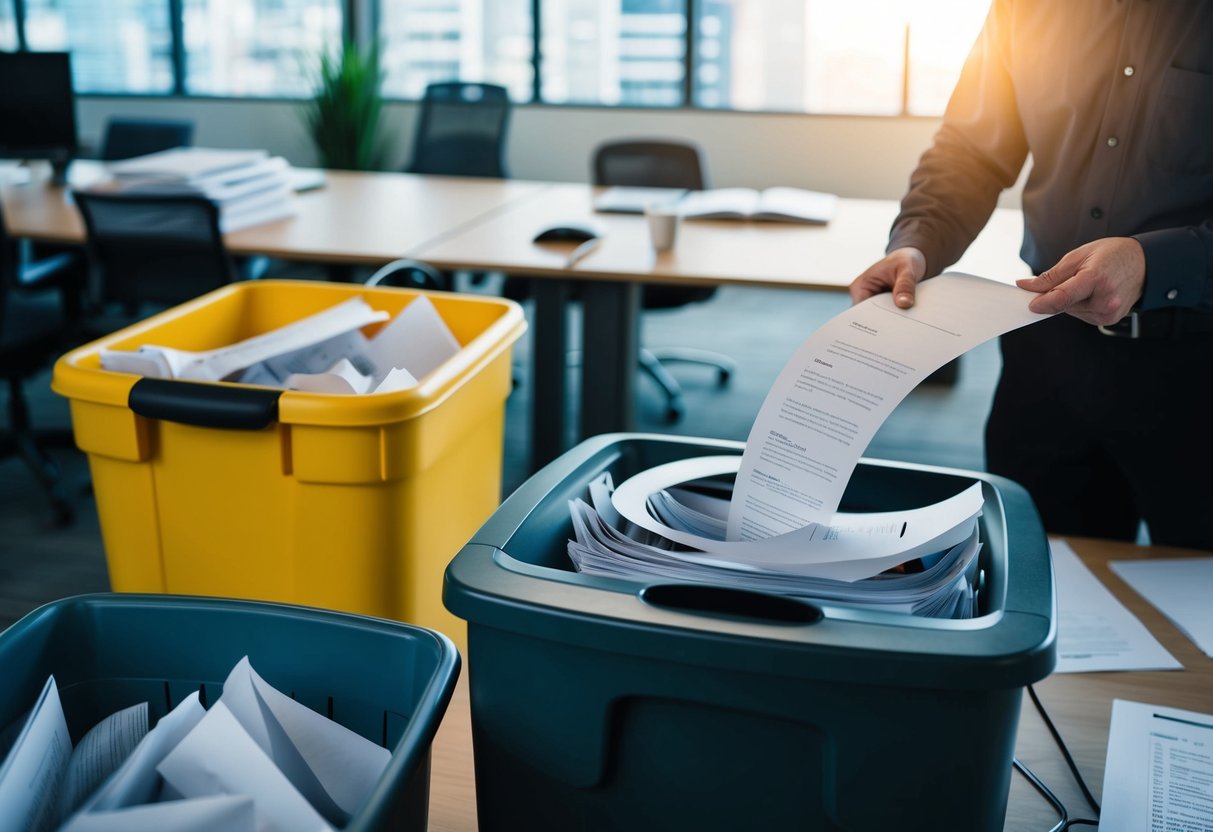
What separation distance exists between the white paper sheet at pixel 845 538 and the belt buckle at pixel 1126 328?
674 mm

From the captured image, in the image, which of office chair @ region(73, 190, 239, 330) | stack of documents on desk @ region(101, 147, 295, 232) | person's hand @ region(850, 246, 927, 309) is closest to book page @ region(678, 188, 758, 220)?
stack of documents on desk @ region(101, 147, 295, 232)

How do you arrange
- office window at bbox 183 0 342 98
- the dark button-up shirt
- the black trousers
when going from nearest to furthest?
1. the dark button-up shirt
2. the black trousers
3. office window at bbox 183 0 342 98

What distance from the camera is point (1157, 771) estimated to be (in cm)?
→ 77

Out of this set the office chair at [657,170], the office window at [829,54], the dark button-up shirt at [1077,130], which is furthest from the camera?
the office window at [829,54]

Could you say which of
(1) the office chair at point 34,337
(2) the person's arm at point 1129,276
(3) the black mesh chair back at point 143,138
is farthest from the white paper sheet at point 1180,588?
(3) the black mesh chair back at point 143,138

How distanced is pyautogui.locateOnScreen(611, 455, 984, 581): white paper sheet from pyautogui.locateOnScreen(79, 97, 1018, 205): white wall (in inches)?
194

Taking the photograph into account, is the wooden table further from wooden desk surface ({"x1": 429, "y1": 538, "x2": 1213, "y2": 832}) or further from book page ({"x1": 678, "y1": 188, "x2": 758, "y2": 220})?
wooden desk surface ({"x1": 429, "y1": 538, "x2": 1213, "y2": 832})

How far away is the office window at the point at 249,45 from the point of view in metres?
6.20

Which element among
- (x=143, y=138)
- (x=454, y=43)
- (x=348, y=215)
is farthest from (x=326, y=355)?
(x=454, y=43)

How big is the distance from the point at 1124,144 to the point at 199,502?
3.65 feet

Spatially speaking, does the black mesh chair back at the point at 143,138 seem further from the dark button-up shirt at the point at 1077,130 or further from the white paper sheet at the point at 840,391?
the white paper sheet at the point at 840,391

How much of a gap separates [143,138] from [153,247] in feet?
7.54

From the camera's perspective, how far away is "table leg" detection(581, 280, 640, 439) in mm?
2605

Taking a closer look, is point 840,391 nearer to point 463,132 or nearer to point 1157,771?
point 1157,771
